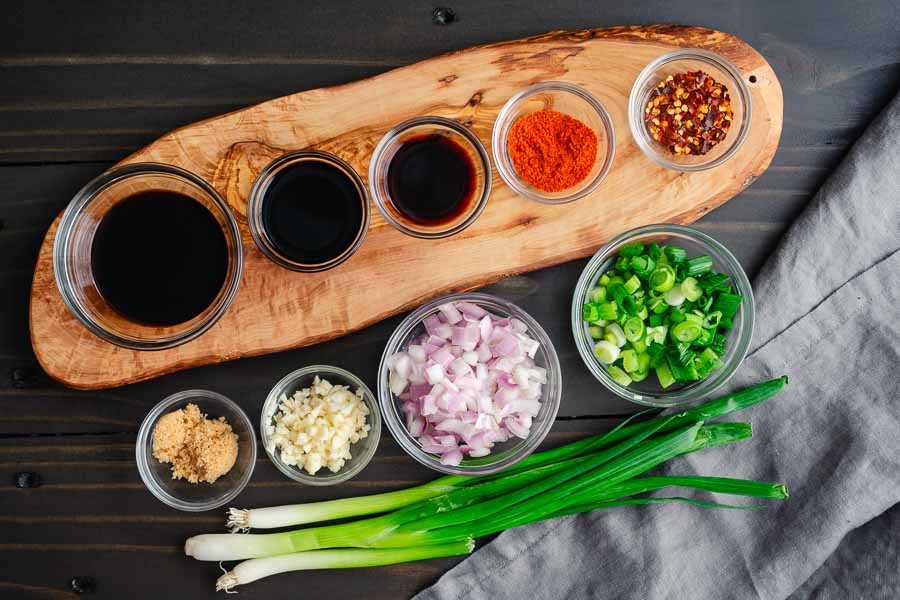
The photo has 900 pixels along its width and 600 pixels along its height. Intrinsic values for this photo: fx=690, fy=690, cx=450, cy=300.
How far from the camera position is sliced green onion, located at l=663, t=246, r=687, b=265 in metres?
A: 1.83

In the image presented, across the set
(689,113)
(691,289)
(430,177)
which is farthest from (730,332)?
(430,177)

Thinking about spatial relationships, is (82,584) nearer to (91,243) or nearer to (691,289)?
(91,243)

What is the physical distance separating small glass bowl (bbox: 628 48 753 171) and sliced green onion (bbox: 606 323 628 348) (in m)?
0.44

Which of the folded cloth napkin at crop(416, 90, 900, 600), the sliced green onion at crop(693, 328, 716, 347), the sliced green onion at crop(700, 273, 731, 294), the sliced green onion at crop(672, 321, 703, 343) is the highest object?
the sliced green onion at crop(700, 273, 731, 294)

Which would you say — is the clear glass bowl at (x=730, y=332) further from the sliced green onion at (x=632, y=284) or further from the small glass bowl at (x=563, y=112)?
the small glass bowl at (x=563, y=112)

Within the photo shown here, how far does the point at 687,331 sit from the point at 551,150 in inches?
23.3

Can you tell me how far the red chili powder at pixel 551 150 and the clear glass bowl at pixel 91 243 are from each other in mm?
733

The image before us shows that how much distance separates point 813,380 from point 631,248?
2.13 feet

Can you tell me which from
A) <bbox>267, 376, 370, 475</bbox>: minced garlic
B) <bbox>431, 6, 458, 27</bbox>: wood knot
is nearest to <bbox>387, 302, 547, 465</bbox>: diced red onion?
<bbox>267, 376, 370, 475</bbox>: minced garlic

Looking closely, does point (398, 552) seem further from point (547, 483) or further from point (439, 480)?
point (547, 483)

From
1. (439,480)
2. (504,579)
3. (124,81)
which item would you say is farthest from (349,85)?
(504,579)

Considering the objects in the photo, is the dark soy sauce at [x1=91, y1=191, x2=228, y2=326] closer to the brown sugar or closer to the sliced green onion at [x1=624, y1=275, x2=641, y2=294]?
the brown sugar

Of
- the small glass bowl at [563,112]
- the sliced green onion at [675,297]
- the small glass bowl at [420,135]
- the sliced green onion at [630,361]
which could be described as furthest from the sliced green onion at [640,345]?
the small glass bowl at [420,135]

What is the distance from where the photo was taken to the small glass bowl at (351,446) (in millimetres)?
1847
